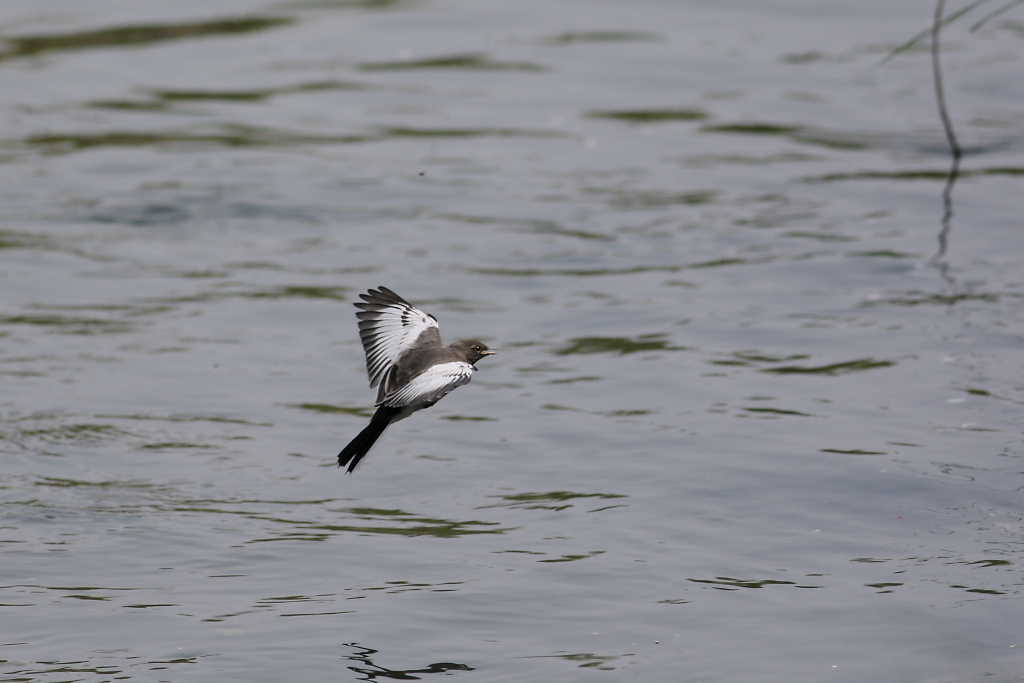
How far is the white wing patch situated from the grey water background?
1.07 metres

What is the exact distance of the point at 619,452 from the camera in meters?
8.84

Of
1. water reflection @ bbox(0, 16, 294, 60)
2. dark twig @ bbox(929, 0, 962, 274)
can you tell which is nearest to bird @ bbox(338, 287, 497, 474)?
dark twig @ bbox(929, 0, 962, 274)

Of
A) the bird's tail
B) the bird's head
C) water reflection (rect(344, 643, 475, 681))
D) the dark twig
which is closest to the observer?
water reflection (rect(344, 643, 475, 681))

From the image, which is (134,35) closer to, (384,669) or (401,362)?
(401,362)

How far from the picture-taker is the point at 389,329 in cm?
706

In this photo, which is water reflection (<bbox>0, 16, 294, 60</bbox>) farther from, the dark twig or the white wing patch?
the white wing patch

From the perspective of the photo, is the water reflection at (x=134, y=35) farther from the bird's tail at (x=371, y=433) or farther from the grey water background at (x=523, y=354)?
the bird's tail at (x=371, y=433)

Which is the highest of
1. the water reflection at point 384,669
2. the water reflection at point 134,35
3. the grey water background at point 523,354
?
the water reflection at point 134,35

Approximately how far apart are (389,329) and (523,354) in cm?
363

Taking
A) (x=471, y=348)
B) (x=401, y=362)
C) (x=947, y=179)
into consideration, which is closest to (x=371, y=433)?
(x=401, y=362)

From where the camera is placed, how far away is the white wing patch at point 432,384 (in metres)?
6.28

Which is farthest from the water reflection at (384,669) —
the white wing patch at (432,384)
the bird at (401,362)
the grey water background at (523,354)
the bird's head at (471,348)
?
the bird's head at (471,348)

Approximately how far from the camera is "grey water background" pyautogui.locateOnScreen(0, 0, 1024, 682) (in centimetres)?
675

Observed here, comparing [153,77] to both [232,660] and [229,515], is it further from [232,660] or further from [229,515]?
[232,660]
